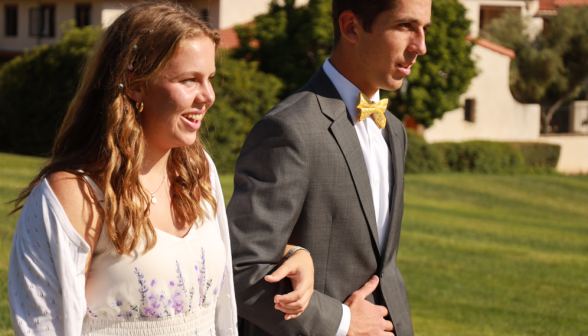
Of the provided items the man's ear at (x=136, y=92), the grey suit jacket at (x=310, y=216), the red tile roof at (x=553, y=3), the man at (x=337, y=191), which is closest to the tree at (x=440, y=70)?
the red tile roof at (x=553, y=3)

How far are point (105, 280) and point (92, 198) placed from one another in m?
0.28

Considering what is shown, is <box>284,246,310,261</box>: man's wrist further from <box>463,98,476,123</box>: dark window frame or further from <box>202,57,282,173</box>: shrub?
<box>463,98,476,123</box>: dark window frame

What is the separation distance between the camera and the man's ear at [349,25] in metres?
2.78

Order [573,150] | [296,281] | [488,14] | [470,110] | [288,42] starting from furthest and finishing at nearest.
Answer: [488,14] < [470,110] < [573,150] < [288,42] < [296,281]

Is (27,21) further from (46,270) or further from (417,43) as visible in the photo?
(46,270)

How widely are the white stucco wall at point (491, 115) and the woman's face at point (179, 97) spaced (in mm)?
35267

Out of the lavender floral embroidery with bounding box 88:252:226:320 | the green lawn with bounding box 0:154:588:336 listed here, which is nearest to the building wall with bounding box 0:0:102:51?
the green lawn with bounding box 0:154:588:336

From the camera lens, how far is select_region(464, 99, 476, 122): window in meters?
37.9

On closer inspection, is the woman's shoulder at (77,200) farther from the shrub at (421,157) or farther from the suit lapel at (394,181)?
the shrub at (421,157)

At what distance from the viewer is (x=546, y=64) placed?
135 ft

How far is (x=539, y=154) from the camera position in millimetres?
34406

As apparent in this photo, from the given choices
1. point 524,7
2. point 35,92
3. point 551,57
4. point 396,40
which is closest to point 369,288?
point 396,40

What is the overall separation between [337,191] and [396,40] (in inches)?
26.1

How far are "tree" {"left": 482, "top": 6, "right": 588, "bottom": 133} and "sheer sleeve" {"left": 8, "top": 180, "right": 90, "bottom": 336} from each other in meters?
41.5
